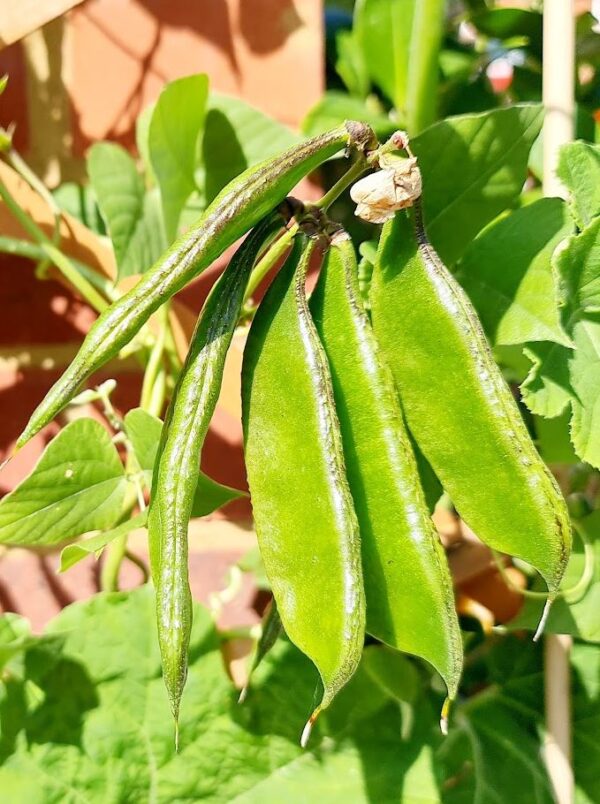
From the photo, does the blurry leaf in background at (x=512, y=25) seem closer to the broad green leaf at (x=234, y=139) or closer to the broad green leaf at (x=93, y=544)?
the broad green leaf at (x=234, y=139)

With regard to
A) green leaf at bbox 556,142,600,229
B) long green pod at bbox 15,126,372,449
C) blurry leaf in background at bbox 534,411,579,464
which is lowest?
blurry leaf in background at bbox 534,411,579,464

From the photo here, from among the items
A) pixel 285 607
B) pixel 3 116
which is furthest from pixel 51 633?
pixel 3 116

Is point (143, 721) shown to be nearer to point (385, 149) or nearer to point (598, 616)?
point (598, 616)

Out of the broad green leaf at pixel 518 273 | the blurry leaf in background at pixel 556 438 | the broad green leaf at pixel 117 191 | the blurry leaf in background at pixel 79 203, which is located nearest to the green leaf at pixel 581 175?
the broad green leaf at pixel 518 273

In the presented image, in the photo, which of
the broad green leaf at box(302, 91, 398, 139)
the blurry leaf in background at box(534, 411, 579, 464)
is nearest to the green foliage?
the blurry leaf in background at box(534, 411, 579, 464)

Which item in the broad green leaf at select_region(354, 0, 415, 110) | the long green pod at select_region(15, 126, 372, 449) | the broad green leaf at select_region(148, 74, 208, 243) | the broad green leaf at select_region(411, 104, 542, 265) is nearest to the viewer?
the long green pod at select_region(15, 126, 372, 449)

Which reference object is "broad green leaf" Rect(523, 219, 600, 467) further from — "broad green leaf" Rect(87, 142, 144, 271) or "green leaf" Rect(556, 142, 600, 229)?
"broad green leaf" Rect(87, 142, 144, 271)
